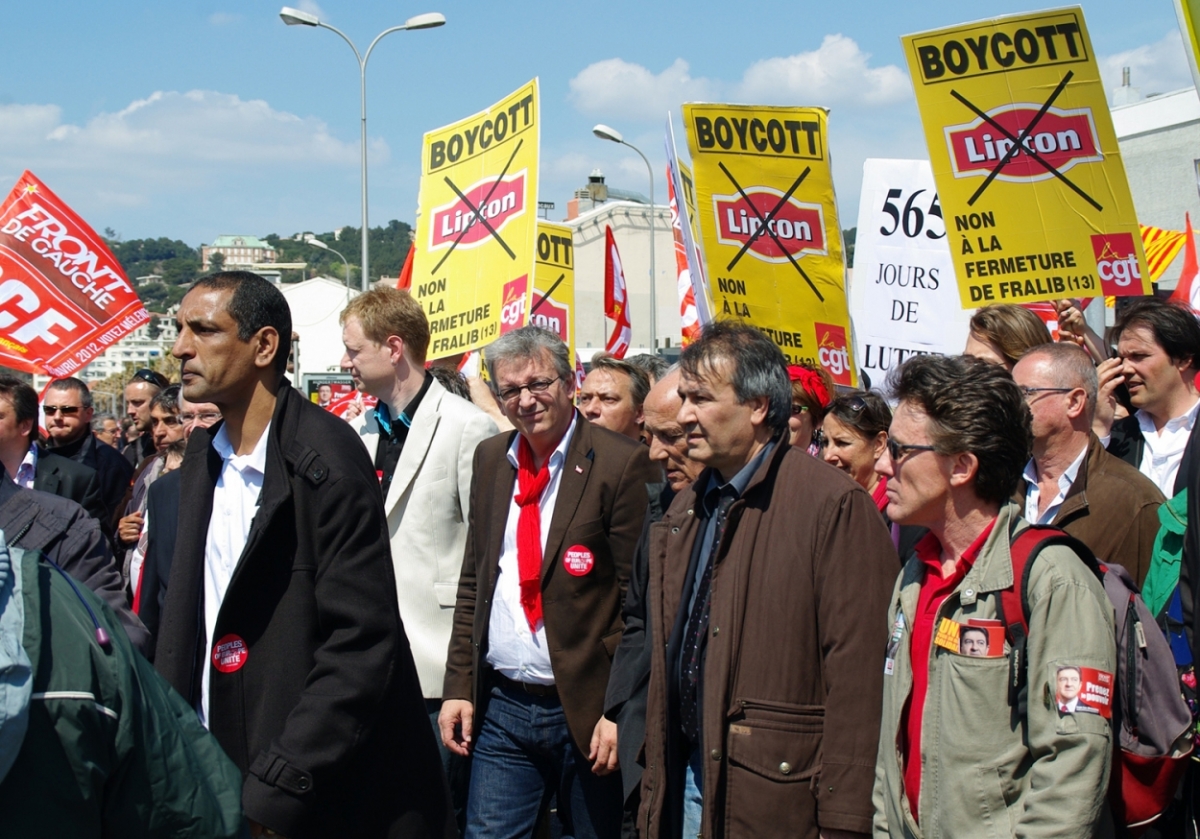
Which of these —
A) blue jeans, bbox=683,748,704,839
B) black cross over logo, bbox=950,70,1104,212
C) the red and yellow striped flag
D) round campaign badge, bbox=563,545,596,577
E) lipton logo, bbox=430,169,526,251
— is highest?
the red and yellow striped flag

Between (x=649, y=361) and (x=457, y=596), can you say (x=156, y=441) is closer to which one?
(x=649, y=361)

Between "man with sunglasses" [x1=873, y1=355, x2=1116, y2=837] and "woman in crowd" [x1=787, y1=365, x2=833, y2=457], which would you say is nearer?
"man with sunglasses" [x1=873, y1=355, x2=1116, y2=837]

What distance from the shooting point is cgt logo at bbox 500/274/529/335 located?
7.46 metres

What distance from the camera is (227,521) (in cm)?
327

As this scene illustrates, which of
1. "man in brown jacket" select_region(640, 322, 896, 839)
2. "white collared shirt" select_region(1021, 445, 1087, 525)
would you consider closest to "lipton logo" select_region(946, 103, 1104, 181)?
"white collared shirt" select_region(1021, 445, 1087, 525)

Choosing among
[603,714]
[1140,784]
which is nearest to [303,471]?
[603,714]

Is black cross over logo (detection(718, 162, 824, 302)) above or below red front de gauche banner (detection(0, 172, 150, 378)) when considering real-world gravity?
below

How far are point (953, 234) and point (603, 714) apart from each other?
371cm

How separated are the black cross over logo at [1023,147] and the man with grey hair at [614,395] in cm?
211

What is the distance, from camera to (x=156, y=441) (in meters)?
8.27

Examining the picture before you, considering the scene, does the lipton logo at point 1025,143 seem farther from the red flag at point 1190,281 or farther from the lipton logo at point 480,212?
the red flag at point 1190,281

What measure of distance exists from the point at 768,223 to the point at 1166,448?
329cm

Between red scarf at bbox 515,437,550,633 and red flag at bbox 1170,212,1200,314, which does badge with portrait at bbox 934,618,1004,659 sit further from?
red flag at bbox 1170,212,1200,314

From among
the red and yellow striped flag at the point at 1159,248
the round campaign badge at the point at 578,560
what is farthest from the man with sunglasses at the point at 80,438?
the red and yellow striped flag at the point at 1159,248
